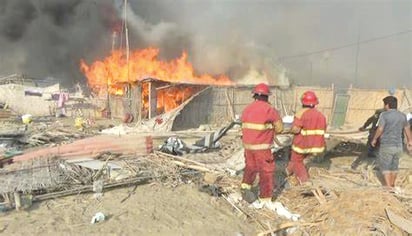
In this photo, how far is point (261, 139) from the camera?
5.92 metres

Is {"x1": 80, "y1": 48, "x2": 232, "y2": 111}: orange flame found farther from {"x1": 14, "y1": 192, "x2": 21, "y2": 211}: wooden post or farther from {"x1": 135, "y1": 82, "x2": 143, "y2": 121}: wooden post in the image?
{"x1": 14, "y1": 192, "x2": 21, "y2": 211}: wooden post

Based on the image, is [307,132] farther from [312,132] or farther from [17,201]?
[17,201]

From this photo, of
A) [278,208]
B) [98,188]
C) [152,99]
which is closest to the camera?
[278,208]

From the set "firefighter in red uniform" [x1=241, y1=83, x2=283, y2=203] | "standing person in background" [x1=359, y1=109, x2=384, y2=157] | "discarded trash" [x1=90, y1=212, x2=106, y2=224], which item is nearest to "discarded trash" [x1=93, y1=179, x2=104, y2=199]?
"discarded trash" [x1=90, y1=212, x2=106, y2=224]

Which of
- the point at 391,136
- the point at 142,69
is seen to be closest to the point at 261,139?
the point at 391,136

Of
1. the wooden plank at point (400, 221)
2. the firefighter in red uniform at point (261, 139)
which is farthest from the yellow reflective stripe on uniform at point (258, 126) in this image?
the wooden plank at point (400, 221)

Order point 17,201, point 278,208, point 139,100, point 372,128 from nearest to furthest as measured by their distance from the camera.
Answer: point 17,201 < point 278,208 < point 372,128 < point 139,100

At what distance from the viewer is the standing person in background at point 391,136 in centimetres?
703

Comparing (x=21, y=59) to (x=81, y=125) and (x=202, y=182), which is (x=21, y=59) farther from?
(x=202, y=182)

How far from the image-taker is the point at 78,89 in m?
27.2

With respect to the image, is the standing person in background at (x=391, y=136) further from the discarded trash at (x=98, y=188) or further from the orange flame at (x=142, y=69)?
the orange flame at (x=142, y=69)

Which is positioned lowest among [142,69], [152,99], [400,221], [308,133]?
[400,221]

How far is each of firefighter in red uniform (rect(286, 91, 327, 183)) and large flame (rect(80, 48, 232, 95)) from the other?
903 inches

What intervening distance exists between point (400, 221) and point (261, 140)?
79.5 inches
